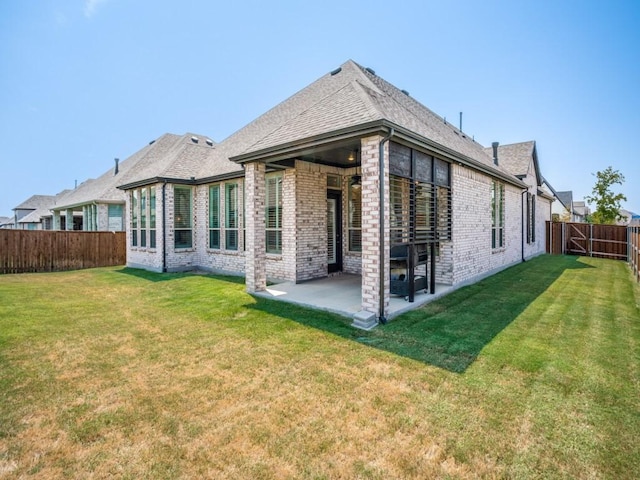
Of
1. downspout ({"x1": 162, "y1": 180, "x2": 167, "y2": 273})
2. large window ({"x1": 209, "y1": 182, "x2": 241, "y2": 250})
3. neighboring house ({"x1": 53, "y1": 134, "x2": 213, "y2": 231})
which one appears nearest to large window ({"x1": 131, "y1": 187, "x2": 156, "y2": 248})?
downspout ({"x1": 162, "y1": 180, "x2": 167, "y2": 273})

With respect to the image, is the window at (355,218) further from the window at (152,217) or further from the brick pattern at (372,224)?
the window at (152,217)

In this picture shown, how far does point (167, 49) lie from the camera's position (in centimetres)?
1259

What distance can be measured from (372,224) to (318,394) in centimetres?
287

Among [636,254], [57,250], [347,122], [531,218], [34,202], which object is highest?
[34,202]

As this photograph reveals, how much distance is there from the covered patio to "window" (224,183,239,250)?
2.99 m

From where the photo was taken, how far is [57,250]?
13703mm

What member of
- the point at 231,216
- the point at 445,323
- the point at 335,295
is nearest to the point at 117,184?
the point at 231,216

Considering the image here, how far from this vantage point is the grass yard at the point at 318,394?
2.33m

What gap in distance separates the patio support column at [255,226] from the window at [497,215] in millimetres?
7499

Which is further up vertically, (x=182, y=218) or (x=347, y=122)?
(x=347, y=122)

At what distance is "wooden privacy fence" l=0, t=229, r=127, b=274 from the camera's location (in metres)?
12.8

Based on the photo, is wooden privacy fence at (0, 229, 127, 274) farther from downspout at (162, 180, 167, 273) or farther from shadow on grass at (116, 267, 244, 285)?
downspout at (162, 180, 167, 273)

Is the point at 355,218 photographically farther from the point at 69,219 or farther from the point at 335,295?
the point at 69,219

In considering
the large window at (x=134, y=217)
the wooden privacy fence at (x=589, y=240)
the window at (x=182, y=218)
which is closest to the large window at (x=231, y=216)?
the window at (x=182, y=218)
